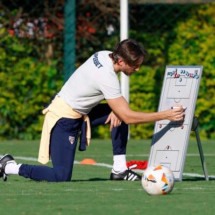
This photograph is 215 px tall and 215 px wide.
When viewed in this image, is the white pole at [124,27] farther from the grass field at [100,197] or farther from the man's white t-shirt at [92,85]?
the man's white t-shirt at [92,85]

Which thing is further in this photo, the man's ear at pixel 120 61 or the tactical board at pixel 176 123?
the tactical board at pixel 176 123

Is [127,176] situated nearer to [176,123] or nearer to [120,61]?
[176,123]

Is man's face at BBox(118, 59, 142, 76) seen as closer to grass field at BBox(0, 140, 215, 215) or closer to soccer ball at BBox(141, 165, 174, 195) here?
grass field at BBox(0, 140, 215, 215)

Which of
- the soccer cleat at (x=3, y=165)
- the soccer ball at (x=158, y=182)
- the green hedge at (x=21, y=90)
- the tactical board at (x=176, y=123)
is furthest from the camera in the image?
the green hedge at (x=21, y=90)

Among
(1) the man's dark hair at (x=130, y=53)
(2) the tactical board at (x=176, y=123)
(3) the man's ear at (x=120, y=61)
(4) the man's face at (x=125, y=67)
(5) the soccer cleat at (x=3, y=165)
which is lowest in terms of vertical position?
(5) the soccer cleat at (x=3, y=165)

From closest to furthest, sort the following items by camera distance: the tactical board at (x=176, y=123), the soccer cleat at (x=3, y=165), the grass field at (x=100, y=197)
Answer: the grass field at (x=100, y=197) → the soccer cleat at (x=3, y=165) → the tactical board at (x=176, y=123)

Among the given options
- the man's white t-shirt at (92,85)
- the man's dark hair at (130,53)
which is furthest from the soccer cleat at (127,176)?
the man's dark hair at (130,53)

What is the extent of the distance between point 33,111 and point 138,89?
6.08 feet

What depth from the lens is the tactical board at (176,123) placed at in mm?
11242

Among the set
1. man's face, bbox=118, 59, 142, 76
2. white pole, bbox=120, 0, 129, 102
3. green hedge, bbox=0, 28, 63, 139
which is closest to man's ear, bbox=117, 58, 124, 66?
man's face, bbox=118, 59, 142, 76

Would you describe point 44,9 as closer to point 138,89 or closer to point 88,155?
point 138,89

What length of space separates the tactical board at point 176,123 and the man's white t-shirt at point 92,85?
2.36ft

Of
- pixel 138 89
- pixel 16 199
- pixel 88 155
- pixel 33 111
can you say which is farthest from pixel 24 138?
pixel 16 199

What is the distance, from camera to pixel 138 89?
65.0 feet
